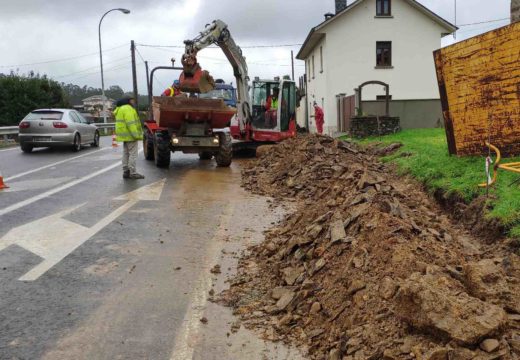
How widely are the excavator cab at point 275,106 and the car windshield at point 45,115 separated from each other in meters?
6.94

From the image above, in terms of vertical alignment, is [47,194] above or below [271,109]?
below

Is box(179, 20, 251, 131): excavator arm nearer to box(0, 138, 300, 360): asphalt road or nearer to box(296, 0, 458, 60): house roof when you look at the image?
box(0, 138, 300, 360): asphalt road

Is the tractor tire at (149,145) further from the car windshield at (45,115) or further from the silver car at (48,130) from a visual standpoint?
the car windshield at (45,115)

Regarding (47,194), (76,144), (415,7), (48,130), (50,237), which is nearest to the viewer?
(50,237)

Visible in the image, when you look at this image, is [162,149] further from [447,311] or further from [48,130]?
[447,311]

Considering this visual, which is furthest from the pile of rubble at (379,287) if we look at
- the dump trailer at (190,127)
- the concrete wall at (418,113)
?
the concrete wall at (418,113)

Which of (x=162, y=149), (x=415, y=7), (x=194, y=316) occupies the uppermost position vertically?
(x=415, y=7)

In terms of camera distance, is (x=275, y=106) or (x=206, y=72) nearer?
(x=206, y=72)

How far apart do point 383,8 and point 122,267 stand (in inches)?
1117

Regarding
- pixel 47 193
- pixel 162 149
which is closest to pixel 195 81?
Answer: pixel 162 149

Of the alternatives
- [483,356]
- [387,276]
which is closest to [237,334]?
[387,276]

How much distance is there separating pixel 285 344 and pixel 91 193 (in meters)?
7.00

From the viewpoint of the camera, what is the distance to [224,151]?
539 inches

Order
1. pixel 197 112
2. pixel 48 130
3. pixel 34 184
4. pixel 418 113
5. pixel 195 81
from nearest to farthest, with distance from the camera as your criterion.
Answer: pixel 34 184
pixel 197 112
pixel 195 81
pixel 48 130
pixel 418 113
